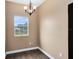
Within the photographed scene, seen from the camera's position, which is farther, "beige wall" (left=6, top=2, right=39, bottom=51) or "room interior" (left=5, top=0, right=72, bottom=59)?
"beige wall" (left=6, top=2, right=39, bottom=51)

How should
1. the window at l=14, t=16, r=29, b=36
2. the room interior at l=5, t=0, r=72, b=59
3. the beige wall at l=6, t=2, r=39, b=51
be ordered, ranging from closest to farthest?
the room interior at l=5, t=0, r=72, b=59
the beige wall at l=6, t=2, r=39, b=51
the window at l=14, t=16, r=29, b=36

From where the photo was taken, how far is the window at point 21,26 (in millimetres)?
Answer: 4422

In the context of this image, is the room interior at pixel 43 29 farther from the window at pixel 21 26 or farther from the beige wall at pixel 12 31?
the window at pixel 21 26

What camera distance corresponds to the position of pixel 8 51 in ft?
13.4

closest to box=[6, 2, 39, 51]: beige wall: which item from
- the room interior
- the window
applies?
the room interior

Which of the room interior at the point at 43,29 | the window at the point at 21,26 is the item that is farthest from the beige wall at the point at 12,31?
the window at the point at 21,26

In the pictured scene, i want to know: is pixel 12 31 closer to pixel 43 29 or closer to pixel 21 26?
pixel 21 26

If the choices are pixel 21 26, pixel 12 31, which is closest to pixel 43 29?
pixel 21 26

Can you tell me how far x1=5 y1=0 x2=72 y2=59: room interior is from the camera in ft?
8.51

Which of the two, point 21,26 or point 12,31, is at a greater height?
point 21,26

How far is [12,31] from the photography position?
4242 millimetres

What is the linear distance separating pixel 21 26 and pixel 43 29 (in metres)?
1.45

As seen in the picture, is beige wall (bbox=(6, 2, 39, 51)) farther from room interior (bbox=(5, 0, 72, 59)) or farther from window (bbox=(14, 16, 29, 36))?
window (bbox=(14, 16, 29, 36))
